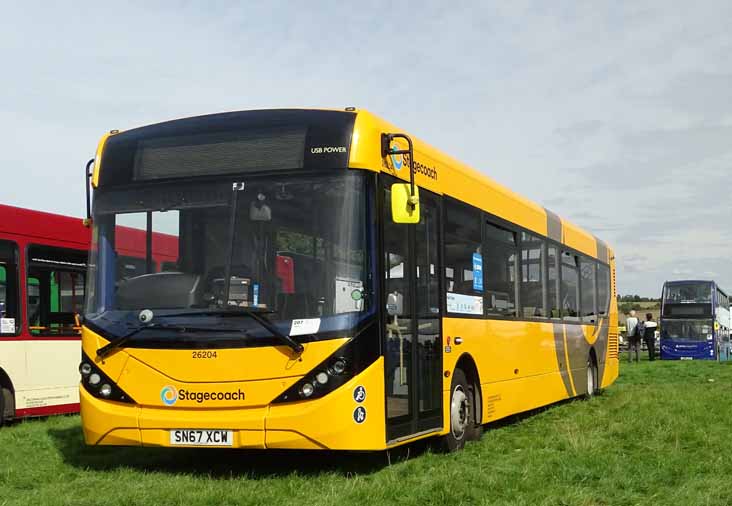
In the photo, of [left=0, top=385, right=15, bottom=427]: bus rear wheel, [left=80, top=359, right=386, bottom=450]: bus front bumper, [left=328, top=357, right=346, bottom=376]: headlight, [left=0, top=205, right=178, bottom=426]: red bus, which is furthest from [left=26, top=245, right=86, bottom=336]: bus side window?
[left=328, top=357, right=346, bottom=376]: headlight

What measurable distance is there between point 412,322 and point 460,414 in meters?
1.69

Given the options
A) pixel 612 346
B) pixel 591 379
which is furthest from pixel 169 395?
pixel 612 346

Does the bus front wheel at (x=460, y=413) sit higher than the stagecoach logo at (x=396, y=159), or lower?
lower

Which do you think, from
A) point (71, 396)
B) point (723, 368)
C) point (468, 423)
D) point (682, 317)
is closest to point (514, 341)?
point (468, 423)

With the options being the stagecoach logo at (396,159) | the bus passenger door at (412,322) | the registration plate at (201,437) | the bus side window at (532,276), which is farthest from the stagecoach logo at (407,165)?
the bus side window at (532,276)

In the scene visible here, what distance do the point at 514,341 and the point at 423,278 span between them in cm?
349

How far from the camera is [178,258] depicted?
862 cm

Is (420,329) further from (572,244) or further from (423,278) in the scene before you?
(572,244)

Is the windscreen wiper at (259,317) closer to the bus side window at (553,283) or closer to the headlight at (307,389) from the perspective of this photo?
the headlight at (307,389)

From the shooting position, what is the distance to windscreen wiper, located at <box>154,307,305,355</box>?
8.06 m

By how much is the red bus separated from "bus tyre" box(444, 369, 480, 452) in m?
5.59

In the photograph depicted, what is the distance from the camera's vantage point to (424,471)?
8664 millimetres

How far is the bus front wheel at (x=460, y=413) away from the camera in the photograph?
10.2 metres

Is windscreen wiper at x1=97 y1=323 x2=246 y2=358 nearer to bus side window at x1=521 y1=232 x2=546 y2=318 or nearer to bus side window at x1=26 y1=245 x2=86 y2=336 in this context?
bus side window at x1=26 y1=245 x2=86 y2=336
